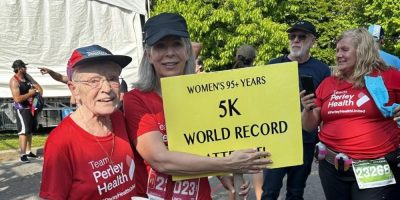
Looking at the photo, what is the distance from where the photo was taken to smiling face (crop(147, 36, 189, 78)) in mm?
2232

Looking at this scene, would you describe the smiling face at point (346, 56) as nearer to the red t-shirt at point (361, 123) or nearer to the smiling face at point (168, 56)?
the red t-shirt at point (361, 123)

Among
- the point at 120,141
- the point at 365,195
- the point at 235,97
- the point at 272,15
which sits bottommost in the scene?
the point at 365,195

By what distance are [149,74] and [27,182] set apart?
553cm

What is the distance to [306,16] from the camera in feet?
98.9

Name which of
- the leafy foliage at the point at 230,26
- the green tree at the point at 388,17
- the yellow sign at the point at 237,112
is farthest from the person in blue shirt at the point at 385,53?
the green tree at the point at 388,17

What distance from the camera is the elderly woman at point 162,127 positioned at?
207 cm

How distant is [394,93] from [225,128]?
182cm

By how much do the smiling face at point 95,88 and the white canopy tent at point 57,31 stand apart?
9.47 meters

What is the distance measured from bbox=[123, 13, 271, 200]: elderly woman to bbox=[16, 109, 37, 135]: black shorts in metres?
7.05

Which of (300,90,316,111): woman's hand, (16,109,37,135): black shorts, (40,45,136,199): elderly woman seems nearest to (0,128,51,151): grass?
(16,109,37,135): black shorts

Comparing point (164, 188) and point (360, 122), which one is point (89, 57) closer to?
point (164, 188)

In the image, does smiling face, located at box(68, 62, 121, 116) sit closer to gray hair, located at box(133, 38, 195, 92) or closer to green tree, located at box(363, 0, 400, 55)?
gray hair, located at box(133, 38, 195, 92)

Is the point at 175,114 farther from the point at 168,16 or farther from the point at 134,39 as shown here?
the point at 134,39

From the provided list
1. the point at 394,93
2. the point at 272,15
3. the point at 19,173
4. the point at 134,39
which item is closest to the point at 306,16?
the point at 272,15
